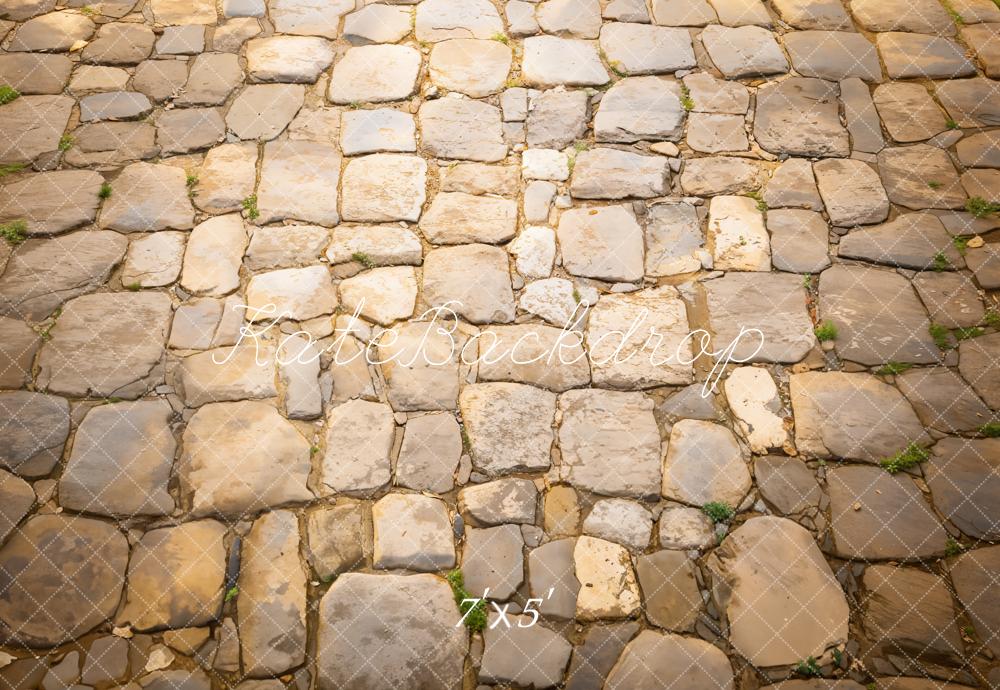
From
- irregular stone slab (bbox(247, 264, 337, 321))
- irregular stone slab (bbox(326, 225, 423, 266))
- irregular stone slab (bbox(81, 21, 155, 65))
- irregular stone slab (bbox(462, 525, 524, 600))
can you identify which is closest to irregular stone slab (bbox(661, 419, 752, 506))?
irregular stone slab (bbox(462, 525, 524, 600))

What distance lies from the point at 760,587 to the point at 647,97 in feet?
10.1

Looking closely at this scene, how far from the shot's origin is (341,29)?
478 centimetres

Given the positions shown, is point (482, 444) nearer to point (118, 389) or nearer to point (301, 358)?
point (301, 358)

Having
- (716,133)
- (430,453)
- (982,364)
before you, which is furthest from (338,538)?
(716,133)

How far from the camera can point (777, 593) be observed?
2.65 m

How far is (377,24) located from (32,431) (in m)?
3.45

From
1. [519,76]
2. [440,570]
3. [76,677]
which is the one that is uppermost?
[519,76]

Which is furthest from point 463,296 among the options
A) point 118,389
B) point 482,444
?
point 118,389

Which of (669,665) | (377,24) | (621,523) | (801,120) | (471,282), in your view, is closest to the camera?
(669,665)

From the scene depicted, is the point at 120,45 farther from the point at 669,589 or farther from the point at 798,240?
the point at 669,589

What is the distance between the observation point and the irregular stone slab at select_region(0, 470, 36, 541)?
276 cm

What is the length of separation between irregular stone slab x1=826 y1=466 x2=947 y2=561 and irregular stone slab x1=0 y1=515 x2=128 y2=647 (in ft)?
9.66

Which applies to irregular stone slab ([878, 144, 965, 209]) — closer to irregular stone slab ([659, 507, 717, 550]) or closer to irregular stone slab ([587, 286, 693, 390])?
irregular stone slab ([587, 286, 693, 390])

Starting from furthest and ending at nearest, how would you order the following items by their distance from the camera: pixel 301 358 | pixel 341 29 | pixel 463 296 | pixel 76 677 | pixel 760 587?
A: pixel 341 29 → pixel 463 296 → pixel 301 358 → pixel 760 587 → pixel 76 677
